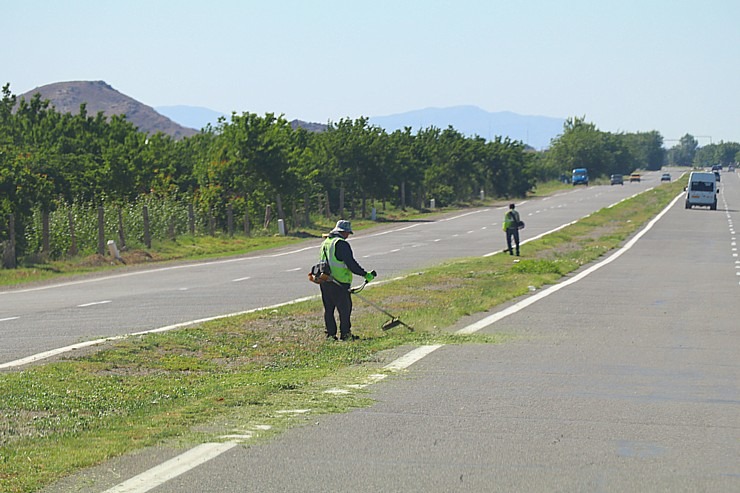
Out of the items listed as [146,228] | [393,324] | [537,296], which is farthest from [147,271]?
[393,324]

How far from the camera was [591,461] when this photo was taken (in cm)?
754

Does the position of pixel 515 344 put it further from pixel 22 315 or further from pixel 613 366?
pixel 22 315

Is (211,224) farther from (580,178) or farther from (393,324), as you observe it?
(580,178)

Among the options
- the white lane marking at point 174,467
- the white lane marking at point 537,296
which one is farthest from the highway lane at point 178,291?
the white lane marking at point 174,467

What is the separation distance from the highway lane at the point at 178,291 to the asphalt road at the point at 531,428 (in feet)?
18.2

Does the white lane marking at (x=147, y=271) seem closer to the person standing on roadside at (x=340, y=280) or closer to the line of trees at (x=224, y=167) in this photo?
the line of trees at (x=224, y=167)

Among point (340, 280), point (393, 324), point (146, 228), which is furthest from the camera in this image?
point (146, 228)

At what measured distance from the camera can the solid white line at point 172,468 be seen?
6809 millimetres

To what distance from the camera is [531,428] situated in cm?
871

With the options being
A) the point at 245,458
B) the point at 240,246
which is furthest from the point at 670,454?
the point at 240,246

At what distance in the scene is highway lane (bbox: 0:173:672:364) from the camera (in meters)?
16.8

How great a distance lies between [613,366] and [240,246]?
113ft

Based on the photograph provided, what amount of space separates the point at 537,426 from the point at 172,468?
2905 mm

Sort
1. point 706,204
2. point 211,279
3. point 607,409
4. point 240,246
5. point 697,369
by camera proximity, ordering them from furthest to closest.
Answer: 1. point 706,204
2. point 240,246
3. point 211,279
4. point 697,369
5. point 607,409
